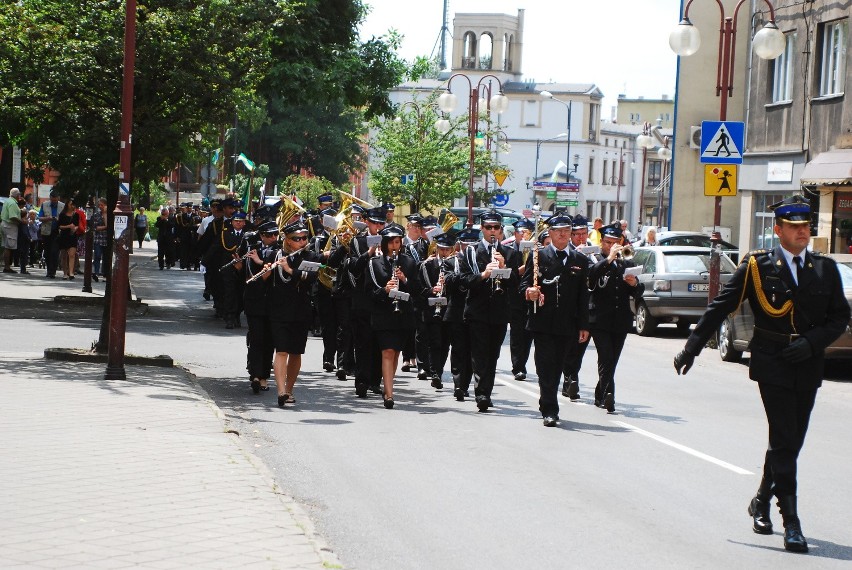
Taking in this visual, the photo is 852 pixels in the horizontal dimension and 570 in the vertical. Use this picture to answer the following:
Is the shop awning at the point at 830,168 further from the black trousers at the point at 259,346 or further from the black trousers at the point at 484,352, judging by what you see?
the black trousers at the point at 259,346

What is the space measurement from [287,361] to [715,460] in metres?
4.60

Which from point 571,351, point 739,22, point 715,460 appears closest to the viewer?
point 715,460

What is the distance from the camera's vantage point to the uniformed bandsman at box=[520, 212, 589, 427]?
504 inches

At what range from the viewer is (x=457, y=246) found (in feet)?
51.2

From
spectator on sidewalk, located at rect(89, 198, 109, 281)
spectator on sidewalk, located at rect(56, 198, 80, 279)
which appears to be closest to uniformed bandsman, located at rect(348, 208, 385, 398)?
spectator on sidewalk, located at rect(89, 198, 109, 281)

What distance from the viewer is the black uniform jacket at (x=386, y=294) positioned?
14094 mm

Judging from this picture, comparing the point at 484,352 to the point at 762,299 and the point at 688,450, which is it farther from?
the point at 762,299

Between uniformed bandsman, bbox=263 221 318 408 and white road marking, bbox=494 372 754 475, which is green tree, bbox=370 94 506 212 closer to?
A: white road marking, bbox=494 372 754 475

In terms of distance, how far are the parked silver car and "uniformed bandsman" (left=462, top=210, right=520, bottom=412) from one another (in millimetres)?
10924

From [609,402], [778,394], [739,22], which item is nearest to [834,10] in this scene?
[739,22]

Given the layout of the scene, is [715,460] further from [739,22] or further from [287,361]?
[739,22]

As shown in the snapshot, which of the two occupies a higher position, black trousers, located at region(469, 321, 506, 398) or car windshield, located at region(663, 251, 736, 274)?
car windshield, located at region(663, 251, 736, 274)

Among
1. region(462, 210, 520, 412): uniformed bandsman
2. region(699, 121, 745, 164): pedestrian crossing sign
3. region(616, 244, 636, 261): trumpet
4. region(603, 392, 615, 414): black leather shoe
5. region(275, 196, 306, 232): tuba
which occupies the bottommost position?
region(603, 392, 615, 414): black leather shoe

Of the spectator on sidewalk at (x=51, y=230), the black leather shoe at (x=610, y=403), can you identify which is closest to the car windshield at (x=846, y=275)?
the black leather shoe at (x=610, y=403)
